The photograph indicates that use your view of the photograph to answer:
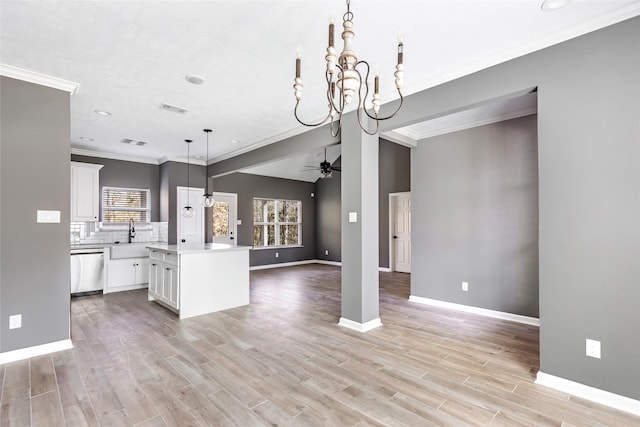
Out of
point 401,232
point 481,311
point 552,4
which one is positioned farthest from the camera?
point 401,232

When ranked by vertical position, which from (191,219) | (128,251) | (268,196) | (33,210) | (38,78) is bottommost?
(128,251)

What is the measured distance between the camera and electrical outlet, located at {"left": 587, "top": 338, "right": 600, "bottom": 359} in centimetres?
228

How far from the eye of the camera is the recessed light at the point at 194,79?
3184 mm

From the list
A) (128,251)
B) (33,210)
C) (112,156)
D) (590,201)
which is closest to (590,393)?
(590,201)

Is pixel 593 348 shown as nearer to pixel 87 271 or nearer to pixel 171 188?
pixel 87 271

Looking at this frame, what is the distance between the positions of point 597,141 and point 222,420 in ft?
10.6

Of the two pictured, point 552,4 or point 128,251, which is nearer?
point 552,4

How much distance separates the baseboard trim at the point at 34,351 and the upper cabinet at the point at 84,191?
3.23 m

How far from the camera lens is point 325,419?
6.78 feet

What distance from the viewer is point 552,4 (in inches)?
83.0

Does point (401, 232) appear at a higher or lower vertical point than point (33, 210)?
lower

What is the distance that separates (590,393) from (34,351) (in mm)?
4794

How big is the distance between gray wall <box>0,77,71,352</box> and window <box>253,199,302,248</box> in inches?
221

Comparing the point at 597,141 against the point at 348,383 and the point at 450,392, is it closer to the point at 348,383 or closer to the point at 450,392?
the point at 450,392
